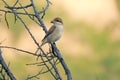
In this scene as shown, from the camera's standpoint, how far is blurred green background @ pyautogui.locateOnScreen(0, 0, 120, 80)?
12755 mm

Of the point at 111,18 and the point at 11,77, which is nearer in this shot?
the point at 11,77

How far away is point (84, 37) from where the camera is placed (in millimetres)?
14586

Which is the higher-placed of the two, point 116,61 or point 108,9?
point 108,9

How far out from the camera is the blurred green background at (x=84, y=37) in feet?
41.8

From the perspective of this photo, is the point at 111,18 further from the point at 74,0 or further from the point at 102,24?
the point at 74,0

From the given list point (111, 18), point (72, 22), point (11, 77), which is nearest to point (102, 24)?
point (111, 18)

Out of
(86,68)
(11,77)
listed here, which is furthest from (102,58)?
(11,77)

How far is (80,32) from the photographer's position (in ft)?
47.4

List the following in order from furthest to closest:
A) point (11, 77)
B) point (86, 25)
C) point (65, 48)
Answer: point (86, 25) < point (65, 48) < point (11, 77)

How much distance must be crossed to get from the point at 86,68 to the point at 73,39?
0.71 metres

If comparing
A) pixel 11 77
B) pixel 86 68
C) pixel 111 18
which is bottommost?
pixel 86 68

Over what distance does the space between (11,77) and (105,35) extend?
12.4 m

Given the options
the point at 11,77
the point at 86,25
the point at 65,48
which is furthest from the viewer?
the point at 86,25

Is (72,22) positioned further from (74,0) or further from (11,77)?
(11,77)
